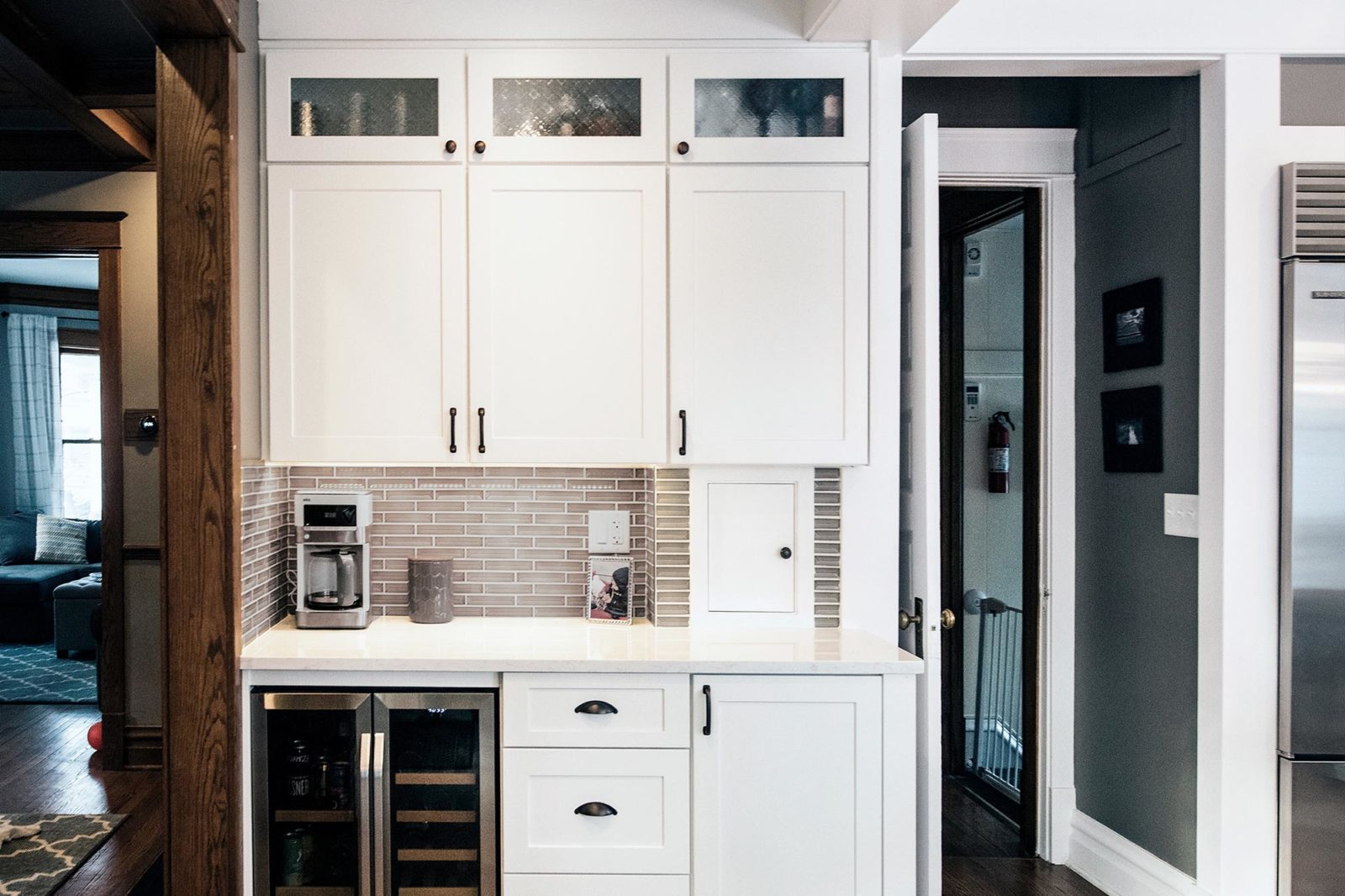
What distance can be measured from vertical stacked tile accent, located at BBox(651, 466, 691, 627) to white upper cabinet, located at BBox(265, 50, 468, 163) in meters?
1.14

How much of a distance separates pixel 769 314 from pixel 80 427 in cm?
751

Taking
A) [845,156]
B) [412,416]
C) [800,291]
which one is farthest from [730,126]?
[412,416]

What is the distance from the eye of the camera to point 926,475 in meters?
2.41

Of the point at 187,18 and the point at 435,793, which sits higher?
the point at 187,18

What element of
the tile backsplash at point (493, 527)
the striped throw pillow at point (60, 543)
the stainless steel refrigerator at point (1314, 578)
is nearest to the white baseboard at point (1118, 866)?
the stainless steel refrigerator at point (1314, 578)

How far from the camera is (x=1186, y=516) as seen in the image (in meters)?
2.56

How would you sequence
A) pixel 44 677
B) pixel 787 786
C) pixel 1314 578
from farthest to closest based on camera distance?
pixel 44 677 → pixel 1314 578 → pixel 787 786

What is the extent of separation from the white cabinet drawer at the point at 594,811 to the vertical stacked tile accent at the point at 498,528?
653 millimetres

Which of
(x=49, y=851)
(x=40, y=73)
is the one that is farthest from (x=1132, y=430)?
(x=49, y=851)

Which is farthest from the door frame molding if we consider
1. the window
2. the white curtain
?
the window

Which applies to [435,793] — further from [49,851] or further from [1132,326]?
[1132,326]

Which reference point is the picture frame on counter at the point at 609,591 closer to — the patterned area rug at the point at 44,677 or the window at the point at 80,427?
the patterned area rug at the point at 44,677

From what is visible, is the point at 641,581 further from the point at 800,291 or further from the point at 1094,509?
the point at 1094,509

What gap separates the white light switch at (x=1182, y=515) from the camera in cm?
253
